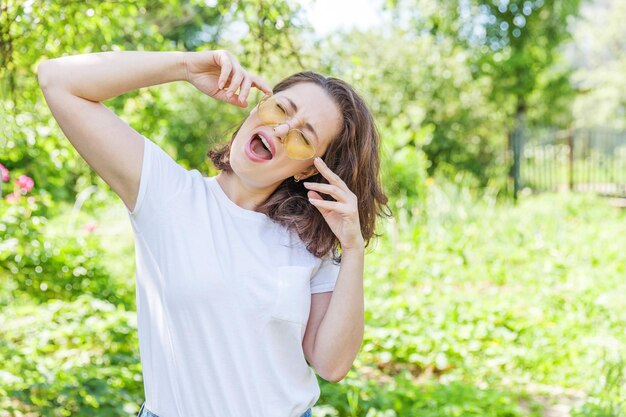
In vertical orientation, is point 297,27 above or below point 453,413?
above

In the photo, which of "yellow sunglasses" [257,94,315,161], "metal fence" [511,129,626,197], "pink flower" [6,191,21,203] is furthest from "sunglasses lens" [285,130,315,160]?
"metal fence" [511,129,626,197]

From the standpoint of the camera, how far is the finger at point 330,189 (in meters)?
1.37

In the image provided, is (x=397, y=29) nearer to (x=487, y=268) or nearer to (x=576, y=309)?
(x=487, y=268)

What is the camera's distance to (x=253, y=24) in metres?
3.00

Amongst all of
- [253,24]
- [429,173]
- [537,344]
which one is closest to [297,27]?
[253,24]

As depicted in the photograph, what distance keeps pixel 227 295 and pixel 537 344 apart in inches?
136

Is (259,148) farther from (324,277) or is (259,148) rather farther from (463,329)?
(463,329)

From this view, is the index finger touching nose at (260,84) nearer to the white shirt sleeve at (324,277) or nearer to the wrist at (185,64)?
the wrist at (185,64)

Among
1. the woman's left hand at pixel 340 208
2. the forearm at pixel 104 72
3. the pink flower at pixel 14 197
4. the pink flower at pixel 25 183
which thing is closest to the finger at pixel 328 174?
the woman's left hand at pixel 340 208

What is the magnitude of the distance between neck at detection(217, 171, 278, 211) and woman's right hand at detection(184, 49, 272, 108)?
0.53 ft

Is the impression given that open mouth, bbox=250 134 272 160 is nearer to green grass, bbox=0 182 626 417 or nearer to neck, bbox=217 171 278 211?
neck, bbox=217 171 278 211

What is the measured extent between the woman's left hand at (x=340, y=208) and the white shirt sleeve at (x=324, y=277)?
66 millimetres

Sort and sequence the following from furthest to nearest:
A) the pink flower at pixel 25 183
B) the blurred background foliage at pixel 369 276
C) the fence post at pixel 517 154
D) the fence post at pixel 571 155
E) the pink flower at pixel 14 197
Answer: the fence post at pixel 517 154, the fence post at pixel 571 155, the pink flower at pixel 14 197, the pink flower at pixel 25 183, the blurred background foliage at pixel 369 276

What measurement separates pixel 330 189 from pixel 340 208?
1.7 inches
